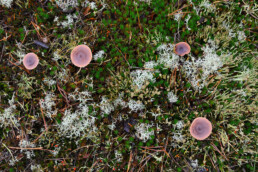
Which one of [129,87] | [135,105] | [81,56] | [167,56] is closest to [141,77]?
[129,87]

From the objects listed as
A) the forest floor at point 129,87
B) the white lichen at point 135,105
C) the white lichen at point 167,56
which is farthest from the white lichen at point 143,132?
the white lichen at point 167,56

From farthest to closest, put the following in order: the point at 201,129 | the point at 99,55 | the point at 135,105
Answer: the point at 99,55
the point at 135,105
the point at 201,129

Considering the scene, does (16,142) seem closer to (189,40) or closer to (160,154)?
(160,154)

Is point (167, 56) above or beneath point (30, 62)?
above

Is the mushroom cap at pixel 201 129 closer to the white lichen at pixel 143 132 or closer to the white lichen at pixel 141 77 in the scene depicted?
the white lichen at pixel 143 132

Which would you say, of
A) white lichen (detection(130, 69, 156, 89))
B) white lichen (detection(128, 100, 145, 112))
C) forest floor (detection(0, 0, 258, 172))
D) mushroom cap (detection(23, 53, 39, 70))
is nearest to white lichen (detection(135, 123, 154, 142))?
forest floor (detection(0, 0, 258, 172))

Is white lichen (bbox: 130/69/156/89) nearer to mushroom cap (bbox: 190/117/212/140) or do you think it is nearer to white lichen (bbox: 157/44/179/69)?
white lichen (bbox: 157/44/179/69)

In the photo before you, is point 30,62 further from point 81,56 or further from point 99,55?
point 99,55
